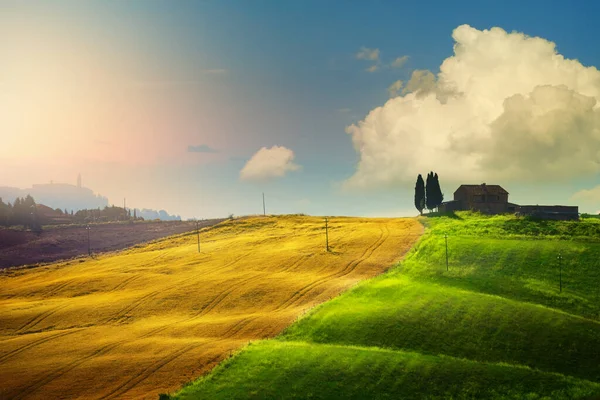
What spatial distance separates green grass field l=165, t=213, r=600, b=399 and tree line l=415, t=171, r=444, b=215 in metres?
70.7

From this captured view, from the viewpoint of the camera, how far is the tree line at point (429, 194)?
5413 inches

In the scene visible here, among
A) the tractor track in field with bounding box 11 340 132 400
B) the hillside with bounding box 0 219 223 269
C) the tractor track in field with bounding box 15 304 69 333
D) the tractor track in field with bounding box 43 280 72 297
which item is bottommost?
the tractor track in field with bounding box 11 340 132 400

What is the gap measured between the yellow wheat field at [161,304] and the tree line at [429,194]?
1017 inches

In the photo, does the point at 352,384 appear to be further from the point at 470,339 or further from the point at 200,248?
the point at 200,248

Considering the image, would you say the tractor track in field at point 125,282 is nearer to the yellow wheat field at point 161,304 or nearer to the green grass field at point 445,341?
the yellow wheat field at point 161,304

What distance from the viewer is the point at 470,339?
4278cm

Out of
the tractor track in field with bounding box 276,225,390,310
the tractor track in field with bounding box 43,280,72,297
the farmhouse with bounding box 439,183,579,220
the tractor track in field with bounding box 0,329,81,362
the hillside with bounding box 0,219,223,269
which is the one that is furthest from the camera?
the hillside with bounding box 0,219,223,269

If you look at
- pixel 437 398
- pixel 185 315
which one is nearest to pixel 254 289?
pixel 185 315

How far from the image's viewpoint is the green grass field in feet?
117

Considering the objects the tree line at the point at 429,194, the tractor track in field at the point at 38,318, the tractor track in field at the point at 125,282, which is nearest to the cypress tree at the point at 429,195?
the tree line at the point at 429,194

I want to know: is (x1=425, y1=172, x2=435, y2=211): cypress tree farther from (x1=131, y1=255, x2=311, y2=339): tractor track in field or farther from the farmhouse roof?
(x1=131, y1=255, x2=311, y2=339): tractor track in field

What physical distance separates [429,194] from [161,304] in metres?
95.0

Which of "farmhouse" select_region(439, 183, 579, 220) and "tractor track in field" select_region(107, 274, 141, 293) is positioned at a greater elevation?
"farmhouse" select_region(439, 183, 579, 220)

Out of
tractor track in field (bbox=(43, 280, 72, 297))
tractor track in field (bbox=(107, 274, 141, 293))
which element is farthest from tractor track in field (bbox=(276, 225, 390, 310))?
tractor track in field (bbox=(43, 280, 72, 297))
